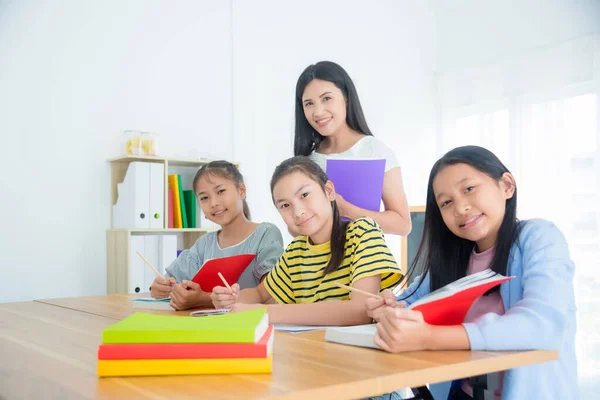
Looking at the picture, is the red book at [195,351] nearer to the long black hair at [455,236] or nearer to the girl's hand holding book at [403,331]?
the girl's hand holding book at [403,331]

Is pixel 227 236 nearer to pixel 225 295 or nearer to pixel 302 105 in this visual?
pixel 302 105

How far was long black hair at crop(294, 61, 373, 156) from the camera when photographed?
211 centimetres

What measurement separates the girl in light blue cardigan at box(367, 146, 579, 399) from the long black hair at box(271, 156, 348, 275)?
20 cm

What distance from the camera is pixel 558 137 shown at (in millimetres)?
4395

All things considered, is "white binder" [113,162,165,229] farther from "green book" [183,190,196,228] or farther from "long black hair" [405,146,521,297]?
"long black hair" [405,146,521,297]

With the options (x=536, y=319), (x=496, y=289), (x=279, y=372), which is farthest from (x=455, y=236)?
(x=279, y=372)

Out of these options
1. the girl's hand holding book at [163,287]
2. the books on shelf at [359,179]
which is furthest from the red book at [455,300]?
the girl's hand holding book at [163,287]

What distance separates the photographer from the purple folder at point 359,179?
6.17 ft

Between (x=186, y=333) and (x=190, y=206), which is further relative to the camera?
(x=190, y=206)

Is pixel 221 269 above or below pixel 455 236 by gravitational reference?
below

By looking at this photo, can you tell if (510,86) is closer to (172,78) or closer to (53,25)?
(172,78)

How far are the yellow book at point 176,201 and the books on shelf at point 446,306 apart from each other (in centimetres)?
273

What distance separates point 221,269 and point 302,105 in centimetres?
76

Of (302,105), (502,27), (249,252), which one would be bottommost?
(249,252)
